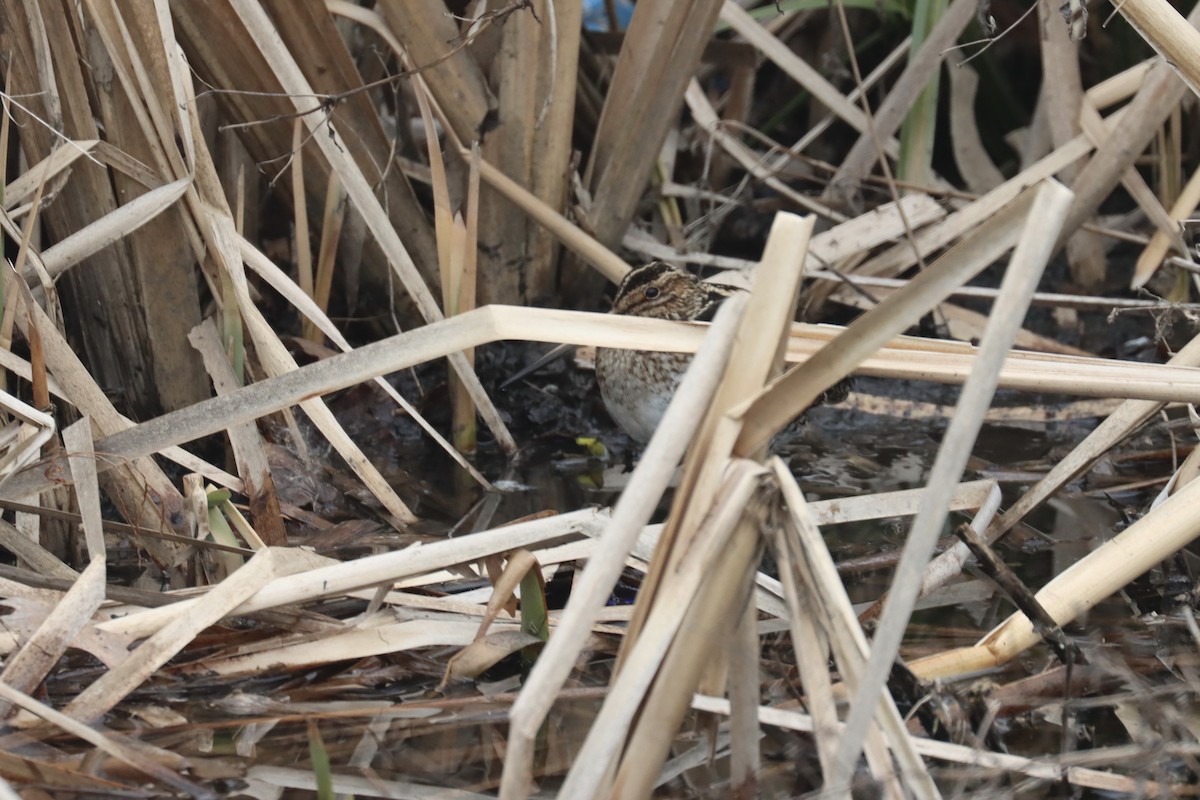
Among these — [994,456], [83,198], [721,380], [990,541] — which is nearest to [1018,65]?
[994,456]

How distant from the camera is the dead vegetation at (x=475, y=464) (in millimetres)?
1413

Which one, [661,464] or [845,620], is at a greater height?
[661,464]

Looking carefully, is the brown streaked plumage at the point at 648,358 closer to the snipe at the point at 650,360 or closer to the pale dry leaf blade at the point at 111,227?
the snipe at the point at 650,360

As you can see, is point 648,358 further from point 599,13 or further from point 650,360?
point 599,13

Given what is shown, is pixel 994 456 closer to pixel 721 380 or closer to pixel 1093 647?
pixel 1093 647

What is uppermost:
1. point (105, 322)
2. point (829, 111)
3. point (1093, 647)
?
point (829, 111)

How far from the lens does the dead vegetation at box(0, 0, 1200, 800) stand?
4.64 ft

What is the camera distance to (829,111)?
424 centimetres

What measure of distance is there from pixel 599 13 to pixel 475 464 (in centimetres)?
195

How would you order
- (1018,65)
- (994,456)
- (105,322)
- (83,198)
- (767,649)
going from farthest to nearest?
(1018,65) → (994,456) → (105,322) → (83,198) → (767,649)

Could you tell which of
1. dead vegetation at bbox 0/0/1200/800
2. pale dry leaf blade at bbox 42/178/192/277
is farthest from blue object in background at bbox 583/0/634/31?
pale dry leaf blade at bbox 42/178/192/277

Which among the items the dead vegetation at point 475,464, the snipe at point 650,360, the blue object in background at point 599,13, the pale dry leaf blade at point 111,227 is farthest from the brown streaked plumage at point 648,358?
the blue object in background at point 599,13

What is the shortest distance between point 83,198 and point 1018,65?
3232mm

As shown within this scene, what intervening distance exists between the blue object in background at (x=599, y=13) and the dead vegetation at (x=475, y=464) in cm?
77
